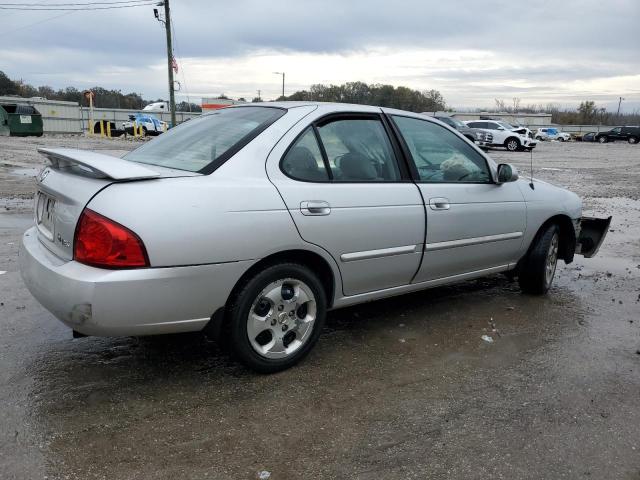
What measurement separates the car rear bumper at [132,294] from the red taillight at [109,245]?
1.6 inches

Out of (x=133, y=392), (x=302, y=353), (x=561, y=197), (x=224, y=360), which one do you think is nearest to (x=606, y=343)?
(x=561, y=197)

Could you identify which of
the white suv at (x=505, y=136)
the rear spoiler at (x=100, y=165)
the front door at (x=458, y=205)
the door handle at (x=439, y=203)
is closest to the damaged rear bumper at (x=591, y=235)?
the front door at (x=458, y=205)

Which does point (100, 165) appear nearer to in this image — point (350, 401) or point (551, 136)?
point (350, 401)

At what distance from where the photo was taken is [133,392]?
3.05 m

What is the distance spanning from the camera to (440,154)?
13.7 feet

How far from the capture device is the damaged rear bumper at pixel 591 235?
18.0 ft

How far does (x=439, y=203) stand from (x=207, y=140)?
5.41ft

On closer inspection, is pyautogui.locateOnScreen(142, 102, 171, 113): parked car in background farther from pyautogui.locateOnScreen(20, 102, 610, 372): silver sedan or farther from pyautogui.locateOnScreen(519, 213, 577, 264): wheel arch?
pyautogui.locateOnScreen(20, 102, 610, 372): silver sedan

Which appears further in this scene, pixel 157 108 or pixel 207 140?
pixel 157 108

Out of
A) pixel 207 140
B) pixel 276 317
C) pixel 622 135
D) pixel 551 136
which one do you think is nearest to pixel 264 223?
pixel 276 317

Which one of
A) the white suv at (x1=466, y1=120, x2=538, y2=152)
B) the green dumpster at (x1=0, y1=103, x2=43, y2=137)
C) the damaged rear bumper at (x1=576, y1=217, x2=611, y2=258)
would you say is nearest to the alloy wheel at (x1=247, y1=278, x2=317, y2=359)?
the damaged rear bumper at (x1=576, y1=217, x2=611, y2=258)

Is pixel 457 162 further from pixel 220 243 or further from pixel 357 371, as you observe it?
pixel 220 243

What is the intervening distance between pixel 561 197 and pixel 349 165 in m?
2.42

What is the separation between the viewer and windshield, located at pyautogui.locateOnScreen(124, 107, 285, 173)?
3.23 metres
